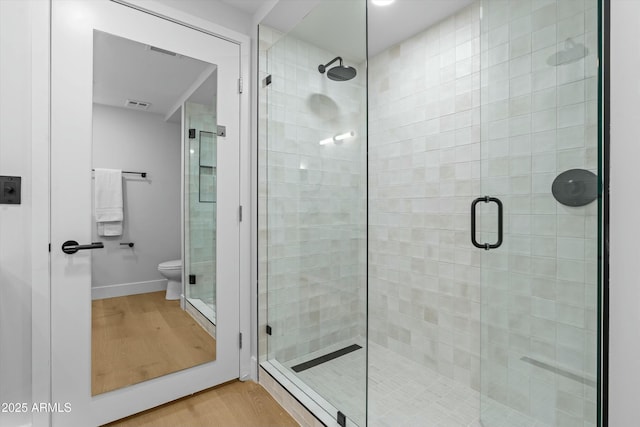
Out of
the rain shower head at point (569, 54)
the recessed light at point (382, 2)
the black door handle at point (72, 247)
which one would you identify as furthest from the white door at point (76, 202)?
the rain shower head at point (569, 54)

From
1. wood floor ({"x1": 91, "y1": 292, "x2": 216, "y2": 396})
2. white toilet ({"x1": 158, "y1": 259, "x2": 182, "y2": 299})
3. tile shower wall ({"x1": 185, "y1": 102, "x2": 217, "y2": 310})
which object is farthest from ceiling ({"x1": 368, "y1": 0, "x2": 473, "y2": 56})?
wood floor ({"x1": 91, "y1": 292, "x2": 216, "y2": 396})

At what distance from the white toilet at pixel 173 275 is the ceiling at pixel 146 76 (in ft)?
2.87

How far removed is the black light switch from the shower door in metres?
2.03

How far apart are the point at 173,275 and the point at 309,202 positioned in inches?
36.8

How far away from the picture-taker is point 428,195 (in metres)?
2.28

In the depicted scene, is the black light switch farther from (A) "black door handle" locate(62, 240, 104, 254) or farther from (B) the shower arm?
(B) the shower arm

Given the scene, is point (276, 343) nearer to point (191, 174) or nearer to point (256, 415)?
point (256, 415)

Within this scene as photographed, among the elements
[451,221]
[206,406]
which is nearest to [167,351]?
[206,406]

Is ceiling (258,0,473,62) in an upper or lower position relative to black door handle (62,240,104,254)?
upper

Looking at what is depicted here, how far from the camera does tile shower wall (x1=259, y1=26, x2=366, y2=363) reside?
4.95 feet

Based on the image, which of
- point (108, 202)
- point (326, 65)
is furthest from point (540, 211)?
point (108, 202)

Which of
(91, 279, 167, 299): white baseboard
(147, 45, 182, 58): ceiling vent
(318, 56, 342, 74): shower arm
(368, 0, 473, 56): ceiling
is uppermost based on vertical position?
(368, 0, 473, 56): ceiling

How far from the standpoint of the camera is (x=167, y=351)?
6.00ft

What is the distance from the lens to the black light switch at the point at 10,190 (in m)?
1.39
